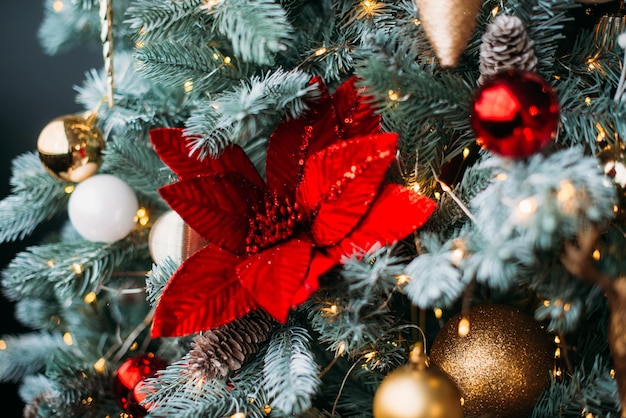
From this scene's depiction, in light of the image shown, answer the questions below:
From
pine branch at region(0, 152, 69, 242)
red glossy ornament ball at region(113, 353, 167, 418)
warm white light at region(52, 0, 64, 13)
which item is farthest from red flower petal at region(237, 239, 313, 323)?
warm white light at region(52, 0, 64, 13)

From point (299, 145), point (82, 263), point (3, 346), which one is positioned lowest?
point (3, 346)

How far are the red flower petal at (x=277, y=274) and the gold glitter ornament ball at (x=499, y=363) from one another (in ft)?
0.51

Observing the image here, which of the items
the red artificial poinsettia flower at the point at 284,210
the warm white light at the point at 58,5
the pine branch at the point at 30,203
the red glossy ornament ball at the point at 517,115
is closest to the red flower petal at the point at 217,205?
the red artificial poinsettia flower at the point at 284,210

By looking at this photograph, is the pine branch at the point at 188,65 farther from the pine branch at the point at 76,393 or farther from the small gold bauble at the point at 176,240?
the pine branch at the point at 76,393

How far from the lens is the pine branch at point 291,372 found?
1.30 ft

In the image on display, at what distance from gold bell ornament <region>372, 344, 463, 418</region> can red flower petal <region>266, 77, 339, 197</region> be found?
0.61ft

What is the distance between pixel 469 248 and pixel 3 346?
2.26 feet

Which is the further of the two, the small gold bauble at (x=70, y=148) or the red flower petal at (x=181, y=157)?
the small gold bauble at (x=70, y=148)

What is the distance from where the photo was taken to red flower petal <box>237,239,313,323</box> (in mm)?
401

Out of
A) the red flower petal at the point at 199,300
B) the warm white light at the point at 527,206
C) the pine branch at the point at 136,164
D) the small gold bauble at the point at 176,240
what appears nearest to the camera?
the warm white light at the point at 527,206

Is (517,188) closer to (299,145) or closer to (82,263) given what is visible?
(299,145)

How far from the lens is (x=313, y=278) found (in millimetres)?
412

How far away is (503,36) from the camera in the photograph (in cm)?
41

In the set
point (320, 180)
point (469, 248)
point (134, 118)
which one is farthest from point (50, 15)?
point (469, 248)
